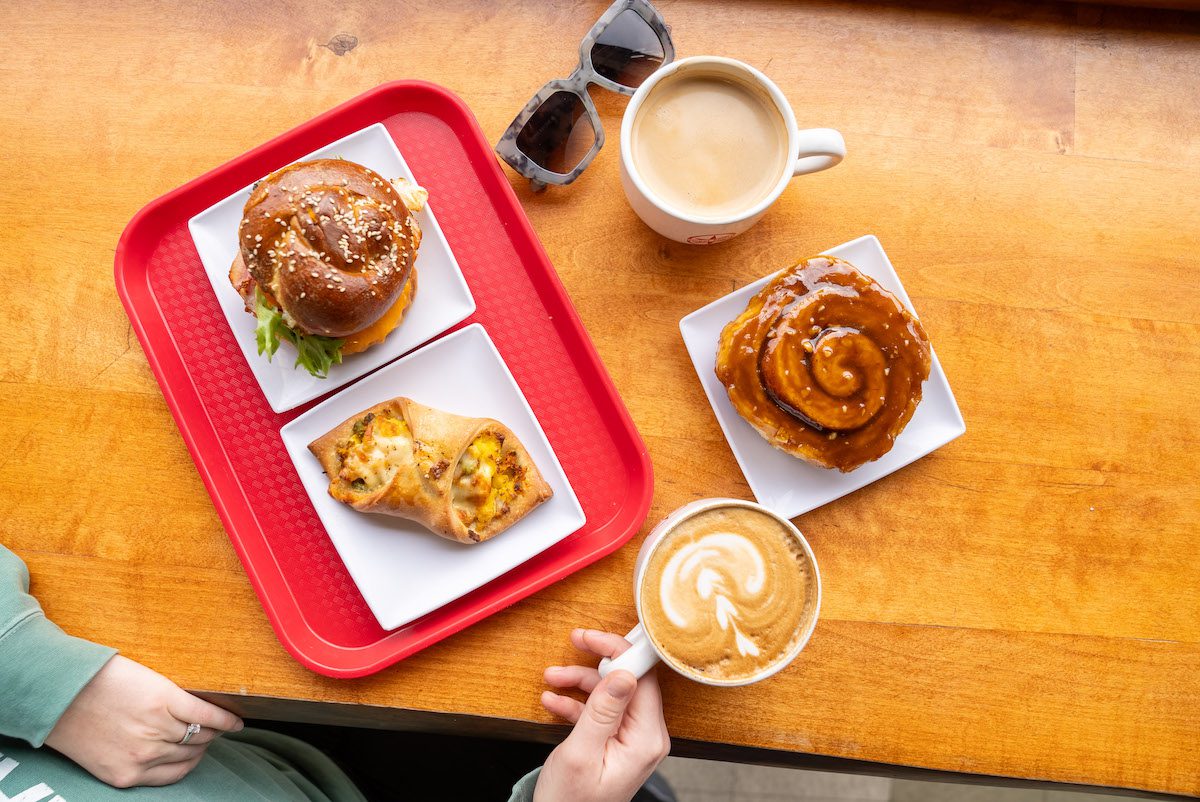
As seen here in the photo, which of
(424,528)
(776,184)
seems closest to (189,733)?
(424,528)

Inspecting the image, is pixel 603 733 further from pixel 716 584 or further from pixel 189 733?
pixel 189 733

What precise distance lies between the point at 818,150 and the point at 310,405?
104 cm

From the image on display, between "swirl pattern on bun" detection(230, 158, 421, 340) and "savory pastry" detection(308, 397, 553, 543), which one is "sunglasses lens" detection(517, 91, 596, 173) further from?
"savory pastry" detection(308, 397, 553, 543)

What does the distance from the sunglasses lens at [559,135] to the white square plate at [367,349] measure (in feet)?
0.77

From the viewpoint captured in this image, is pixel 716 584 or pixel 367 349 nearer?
pixel 716 584

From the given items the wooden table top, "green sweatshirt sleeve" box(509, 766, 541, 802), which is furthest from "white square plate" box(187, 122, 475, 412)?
"green sweatshirt sleeve" box(509, 766, 541, 802)

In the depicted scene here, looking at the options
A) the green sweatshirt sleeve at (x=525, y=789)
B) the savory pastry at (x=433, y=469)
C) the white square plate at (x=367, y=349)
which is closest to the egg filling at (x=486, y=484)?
the savory pastry at (x=433, y=469)

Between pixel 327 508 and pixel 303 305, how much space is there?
37 centimetres

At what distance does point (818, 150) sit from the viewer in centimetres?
142

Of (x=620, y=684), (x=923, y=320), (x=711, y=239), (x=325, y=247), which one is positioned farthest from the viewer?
(x=923, y=320)

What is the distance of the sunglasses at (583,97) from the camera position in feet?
5.10

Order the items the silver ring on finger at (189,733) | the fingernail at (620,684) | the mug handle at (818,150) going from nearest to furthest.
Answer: the fingernail at (620,684) → the mug handle at (818,150) → the silver ring on finger at (189,733)

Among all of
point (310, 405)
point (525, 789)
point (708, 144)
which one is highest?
point (708, 144)

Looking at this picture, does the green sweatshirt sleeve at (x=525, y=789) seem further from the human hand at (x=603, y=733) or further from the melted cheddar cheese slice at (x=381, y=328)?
the melted cheddar cheese slice at (x=381, y=328)
